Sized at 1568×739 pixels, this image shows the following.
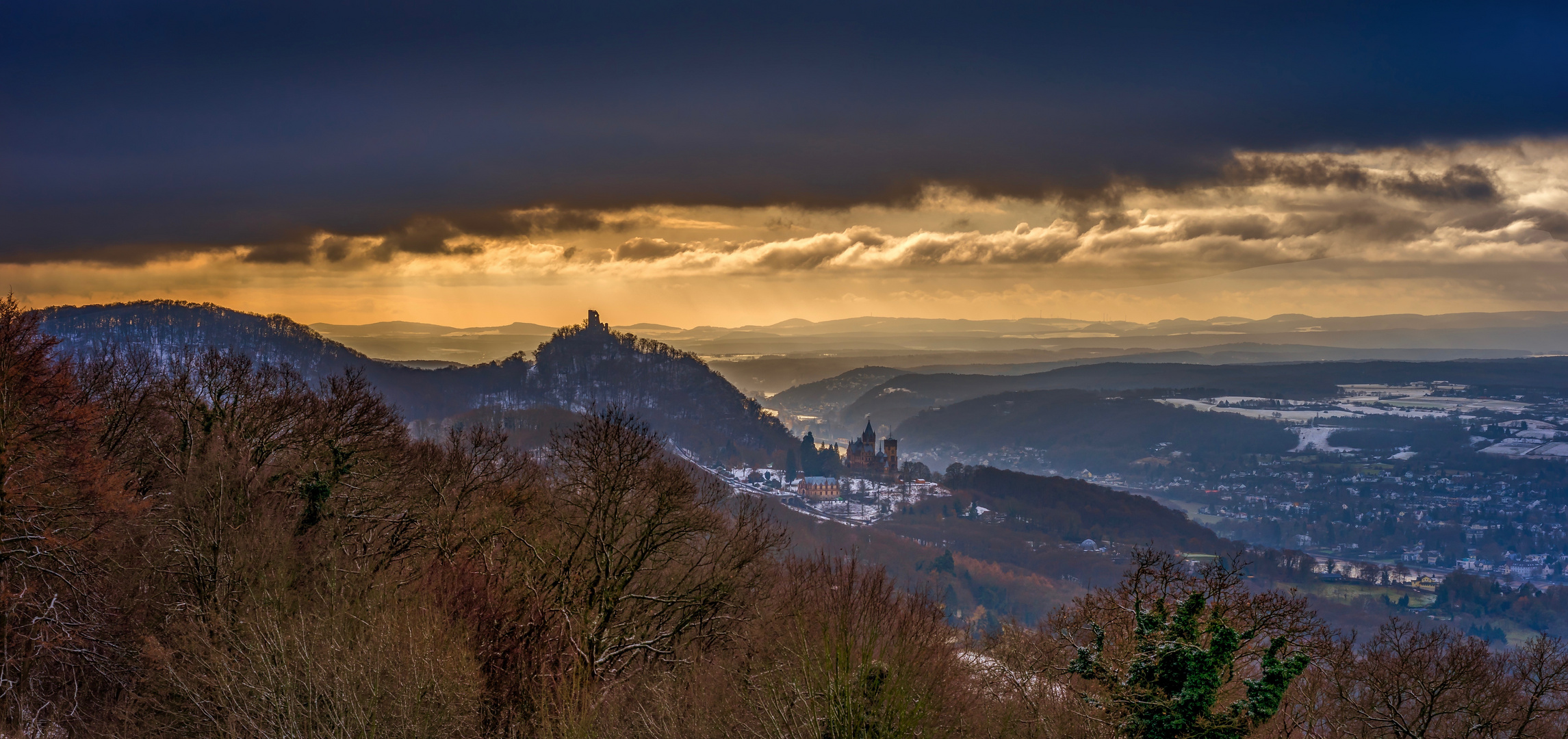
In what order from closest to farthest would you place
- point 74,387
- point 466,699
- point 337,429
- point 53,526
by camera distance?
point 466,699 < point 53,526 < point 74,387 < point 337,429

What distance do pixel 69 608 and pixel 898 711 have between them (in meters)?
21.5

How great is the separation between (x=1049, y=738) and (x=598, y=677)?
11.8 metres

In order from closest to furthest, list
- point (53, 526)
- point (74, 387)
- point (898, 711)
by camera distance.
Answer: point (898, 711), point (53, 526), point (74, 387)

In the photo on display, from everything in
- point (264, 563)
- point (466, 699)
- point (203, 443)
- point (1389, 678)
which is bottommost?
point (1389, 678)

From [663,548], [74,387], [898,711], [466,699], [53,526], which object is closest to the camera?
[898,711]

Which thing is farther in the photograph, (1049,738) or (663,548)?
(663,548)

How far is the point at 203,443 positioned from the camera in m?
31.7

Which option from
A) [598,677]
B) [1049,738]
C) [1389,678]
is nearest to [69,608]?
[598,677]

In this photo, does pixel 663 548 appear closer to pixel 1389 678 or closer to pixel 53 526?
pixel 53 526

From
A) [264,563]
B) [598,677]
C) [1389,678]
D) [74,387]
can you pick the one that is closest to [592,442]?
[598,677]

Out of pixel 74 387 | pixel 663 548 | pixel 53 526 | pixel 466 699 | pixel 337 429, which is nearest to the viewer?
pixel 466 699

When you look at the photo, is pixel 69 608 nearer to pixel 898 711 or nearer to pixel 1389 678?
pixel 898 711

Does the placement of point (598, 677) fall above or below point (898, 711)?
below

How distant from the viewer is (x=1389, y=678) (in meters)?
30.9
